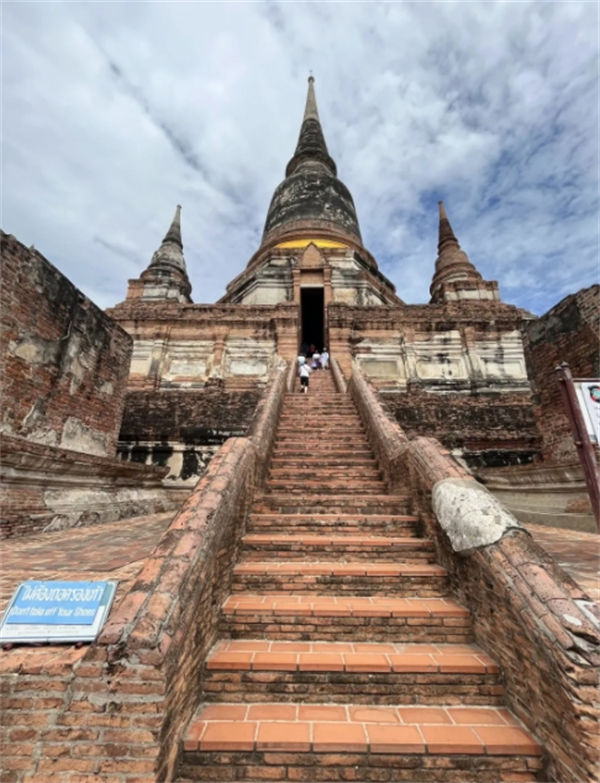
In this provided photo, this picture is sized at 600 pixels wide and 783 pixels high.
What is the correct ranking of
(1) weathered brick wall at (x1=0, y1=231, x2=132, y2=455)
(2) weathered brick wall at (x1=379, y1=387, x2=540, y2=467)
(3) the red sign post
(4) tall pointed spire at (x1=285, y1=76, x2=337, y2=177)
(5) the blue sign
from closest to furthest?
(5) the blue sign < (3) the red sign post < (1) weathered brick wall at (x1=0, y1=231, x2=132, y2=455) < (2) weathered brick wall at (x1=379, y1=387, x2=540, y2=467) < (4) tall pointed spire at (x1=285, y1=76, x2=337, y2=177)

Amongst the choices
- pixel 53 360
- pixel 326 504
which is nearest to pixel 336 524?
pixel 326 504

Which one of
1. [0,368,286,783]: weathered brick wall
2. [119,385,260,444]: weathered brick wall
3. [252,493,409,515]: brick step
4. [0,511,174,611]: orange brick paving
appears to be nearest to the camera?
[0,368,286,783]: weathered brick wall

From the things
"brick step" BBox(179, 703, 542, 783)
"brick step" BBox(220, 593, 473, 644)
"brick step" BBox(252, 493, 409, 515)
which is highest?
"brick step" BBox(252, 493, 409, 515)

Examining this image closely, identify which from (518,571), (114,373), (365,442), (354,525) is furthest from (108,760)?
(114,373)

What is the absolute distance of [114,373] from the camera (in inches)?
317

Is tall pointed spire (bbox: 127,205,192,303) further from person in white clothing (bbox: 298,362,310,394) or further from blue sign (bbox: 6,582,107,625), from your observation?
blue sign (bbox: 6,582,107,625)

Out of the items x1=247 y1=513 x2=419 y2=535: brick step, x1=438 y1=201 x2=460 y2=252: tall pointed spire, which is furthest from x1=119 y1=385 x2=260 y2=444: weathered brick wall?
x1=438 y1=201 x2=460 y2=252: tall pointed spire

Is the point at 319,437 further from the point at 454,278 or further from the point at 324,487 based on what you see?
the point at 454,278

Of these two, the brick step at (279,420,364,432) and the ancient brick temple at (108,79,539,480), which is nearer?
the brick step at (279,420,364,432)

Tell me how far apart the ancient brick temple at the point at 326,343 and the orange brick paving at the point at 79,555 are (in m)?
3.54

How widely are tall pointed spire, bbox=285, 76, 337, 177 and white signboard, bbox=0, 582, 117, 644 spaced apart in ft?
90.9

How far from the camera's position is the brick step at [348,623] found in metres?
2.88

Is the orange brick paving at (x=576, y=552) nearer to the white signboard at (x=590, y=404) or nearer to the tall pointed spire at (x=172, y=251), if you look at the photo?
the white signboard at (x=590, y=404)

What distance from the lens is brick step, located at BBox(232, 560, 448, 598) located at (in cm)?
331
